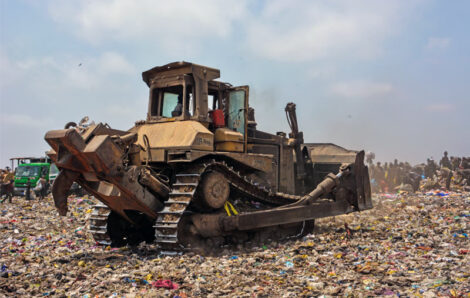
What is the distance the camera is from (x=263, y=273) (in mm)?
5648

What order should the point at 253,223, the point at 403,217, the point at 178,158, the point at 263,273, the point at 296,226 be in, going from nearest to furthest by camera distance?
the point at 263,273, the point at 178,158, the point at 253,223, the point at 296,226, the point at 403,217

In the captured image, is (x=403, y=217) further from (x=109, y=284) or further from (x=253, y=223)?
(x=109, y=284)

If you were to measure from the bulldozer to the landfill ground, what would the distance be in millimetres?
407

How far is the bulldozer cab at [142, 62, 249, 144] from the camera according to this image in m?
7.58

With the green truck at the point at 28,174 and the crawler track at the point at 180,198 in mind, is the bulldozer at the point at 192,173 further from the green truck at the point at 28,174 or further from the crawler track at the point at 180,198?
the green truck at the point at 28,174

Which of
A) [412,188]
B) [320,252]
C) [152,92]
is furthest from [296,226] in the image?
[412,188]

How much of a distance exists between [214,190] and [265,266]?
4.71 ft

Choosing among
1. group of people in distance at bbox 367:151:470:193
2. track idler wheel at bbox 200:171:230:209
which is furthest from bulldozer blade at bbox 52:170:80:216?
group of people in distance at bbox 367:151:470:193

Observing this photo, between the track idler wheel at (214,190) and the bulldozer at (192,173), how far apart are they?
16 millimetres

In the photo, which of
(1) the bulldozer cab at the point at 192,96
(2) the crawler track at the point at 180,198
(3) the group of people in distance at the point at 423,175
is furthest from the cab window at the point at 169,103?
(3) the group of people in distance at the point at 423,175

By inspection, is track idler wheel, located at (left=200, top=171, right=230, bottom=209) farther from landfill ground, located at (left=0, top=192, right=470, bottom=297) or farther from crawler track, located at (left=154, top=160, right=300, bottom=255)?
landfill ground, located at (left=0, top=192, right=470, bottom=297)

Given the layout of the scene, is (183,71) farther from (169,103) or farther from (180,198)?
(180,198)

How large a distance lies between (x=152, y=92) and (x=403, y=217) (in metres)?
6.54

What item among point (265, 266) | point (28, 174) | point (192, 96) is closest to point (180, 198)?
point (265, 266)
